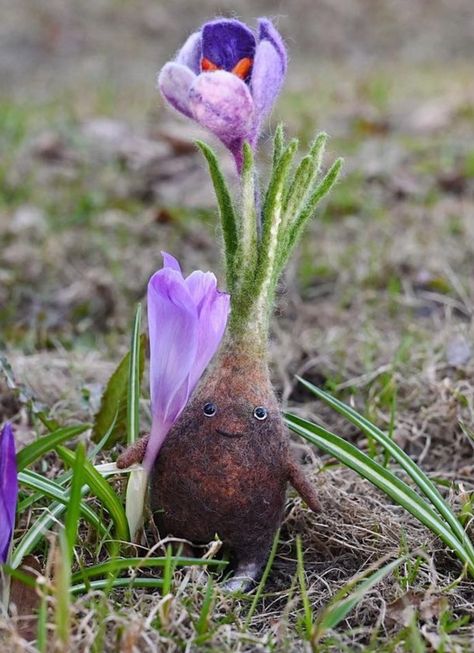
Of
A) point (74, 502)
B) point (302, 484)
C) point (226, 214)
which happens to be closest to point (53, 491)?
point (74, 502)

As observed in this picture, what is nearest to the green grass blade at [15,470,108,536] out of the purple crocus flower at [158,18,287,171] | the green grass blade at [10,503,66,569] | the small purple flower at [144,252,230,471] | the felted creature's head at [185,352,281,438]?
the green grass blade at [10,503,66,569]

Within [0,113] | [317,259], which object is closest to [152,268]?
[317,259]

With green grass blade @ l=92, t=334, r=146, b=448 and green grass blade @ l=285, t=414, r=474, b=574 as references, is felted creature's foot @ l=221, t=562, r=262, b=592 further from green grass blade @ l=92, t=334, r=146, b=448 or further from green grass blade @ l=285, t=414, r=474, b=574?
green grass blade @ l=92, t=334, r=146, b=448

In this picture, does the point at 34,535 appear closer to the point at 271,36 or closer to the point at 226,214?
the point at 226,214

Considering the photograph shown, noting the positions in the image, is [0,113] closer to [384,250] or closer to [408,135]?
[408,135]

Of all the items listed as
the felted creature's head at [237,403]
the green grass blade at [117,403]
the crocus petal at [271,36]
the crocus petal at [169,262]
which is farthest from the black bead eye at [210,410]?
the crocus petal at [271,36]

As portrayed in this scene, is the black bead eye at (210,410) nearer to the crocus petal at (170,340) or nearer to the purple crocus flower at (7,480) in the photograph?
the crocus petal at (170,340)
